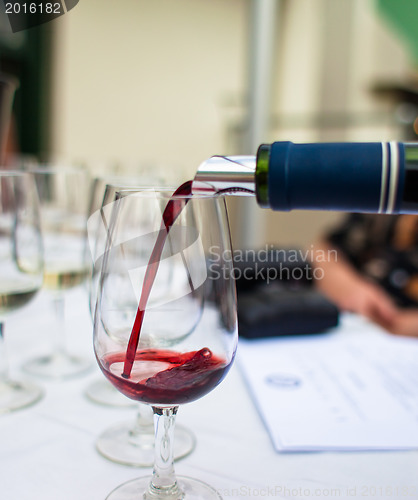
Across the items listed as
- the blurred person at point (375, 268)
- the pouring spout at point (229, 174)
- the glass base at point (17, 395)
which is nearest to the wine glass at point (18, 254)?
the glass base at point (17, 395)

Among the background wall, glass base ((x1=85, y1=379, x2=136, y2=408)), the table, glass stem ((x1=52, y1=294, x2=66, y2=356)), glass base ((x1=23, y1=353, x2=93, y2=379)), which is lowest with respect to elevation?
the table

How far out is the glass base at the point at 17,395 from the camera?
544mm

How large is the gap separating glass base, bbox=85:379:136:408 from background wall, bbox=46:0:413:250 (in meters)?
2.51

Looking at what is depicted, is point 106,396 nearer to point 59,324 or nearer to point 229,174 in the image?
point 59,324

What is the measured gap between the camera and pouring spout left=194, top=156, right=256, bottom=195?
394 millimetres

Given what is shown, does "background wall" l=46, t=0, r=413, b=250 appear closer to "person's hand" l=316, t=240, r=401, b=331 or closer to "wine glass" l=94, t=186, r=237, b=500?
"person's hand" l=316, t=240, r=401, b=331

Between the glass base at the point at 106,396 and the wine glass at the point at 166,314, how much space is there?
5.7 inches

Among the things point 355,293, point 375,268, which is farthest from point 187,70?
point 355,293

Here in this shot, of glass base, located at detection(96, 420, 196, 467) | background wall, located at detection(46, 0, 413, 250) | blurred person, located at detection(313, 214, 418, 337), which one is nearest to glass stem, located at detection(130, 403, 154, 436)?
glass base, located at detection(96, 420, 196, 467)

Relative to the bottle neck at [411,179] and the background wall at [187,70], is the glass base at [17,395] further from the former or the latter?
the background wall at [187,70]

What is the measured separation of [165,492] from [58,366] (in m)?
0.30

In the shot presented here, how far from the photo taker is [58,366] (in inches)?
25.8

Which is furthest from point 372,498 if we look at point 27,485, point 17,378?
point 17,378

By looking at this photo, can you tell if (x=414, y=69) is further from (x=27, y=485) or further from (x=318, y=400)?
(x=27, y=485)
